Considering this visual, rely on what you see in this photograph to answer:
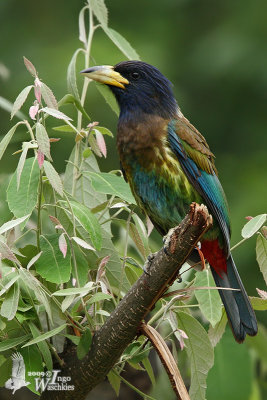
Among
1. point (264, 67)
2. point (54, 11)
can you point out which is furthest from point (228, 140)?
point (54, 11)

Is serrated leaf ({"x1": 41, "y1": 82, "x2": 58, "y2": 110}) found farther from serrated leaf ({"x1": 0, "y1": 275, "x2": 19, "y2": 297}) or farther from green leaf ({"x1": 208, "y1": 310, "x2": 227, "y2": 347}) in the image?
green leaf ({"x1": 208, "y1": 310, "x2": 227, "y2": 347})

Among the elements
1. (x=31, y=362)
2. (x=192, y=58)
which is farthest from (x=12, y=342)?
(x=192, y=58)

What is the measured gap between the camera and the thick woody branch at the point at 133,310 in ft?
7.88

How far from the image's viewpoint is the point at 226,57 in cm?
809

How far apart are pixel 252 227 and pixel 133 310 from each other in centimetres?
46

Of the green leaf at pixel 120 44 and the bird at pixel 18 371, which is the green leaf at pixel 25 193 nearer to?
the bird at pixel 18 371

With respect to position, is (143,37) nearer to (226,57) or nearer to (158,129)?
(226,57)

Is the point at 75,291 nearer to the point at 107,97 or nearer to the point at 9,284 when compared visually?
the point at 9,284

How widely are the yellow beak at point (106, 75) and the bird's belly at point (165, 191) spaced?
0.35m

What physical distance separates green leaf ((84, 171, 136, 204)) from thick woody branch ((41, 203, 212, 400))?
321mm

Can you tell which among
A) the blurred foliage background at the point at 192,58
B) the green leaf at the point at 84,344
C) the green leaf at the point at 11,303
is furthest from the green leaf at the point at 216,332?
the blurred foliage background at the point at 192,58

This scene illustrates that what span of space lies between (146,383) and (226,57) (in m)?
5.02

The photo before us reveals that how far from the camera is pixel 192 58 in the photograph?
8.28m

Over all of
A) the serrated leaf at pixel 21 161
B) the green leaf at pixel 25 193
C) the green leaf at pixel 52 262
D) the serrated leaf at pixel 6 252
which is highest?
the serrated leaf at pixel 21 161
